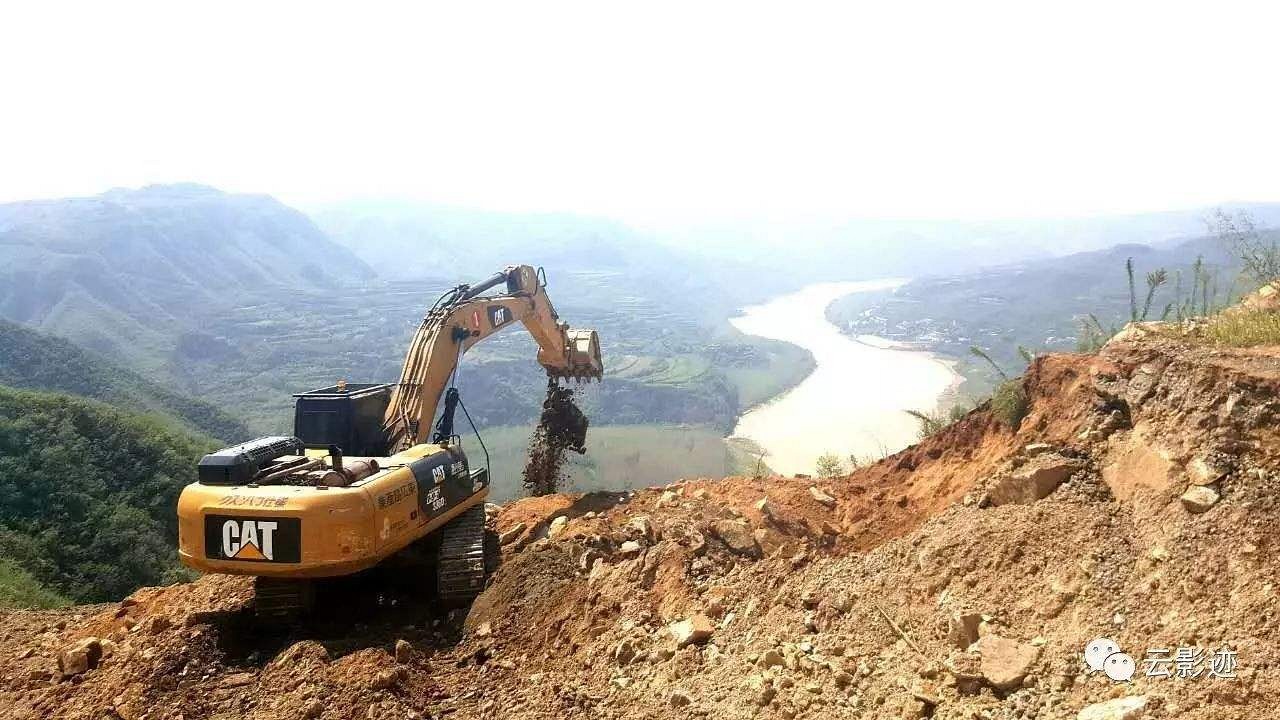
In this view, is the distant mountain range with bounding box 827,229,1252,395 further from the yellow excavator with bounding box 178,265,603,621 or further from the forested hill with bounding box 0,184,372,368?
the forested hill with bounding box 0,184,372,368

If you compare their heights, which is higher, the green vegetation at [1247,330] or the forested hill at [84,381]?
the green vegetation at [1247,330]

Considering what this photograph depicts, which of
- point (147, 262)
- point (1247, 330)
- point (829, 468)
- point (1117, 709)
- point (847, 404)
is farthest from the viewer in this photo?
point (147, 262)

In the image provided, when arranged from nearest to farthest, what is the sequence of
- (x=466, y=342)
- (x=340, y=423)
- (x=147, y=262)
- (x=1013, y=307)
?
(x=340, y=423), (x=466, y=342), (x=1013, y=307), (x=147, y=262)

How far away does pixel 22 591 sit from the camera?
46.5ft

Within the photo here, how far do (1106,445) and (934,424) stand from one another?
4446 mm

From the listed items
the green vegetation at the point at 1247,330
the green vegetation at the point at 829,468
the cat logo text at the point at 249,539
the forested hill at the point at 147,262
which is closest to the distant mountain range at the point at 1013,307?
the green vegetation at the point at 829,468

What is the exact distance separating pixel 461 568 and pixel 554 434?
448 cm

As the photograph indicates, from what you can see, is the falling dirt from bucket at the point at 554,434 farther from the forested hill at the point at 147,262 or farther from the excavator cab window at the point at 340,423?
Answer: the forested hill at the point at 147,262

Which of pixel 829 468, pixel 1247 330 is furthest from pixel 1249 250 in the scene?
pixel 829 468

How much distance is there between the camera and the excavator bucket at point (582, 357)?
12.4m

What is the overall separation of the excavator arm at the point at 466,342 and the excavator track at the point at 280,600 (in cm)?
225

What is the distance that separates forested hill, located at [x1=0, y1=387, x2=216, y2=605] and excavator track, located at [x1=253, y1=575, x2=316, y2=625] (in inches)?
391

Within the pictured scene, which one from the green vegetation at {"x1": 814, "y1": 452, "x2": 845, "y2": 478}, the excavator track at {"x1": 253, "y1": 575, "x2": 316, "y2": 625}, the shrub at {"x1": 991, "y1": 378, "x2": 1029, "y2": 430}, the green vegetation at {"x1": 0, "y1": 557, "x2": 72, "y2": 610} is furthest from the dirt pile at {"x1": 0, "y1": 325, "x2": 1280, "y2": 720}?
the green vegetation at {"x1": 0, "y1": 557, "x2": 72, "y2": 610}

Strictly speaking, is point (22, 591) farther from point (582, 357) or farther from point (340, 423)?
point (582, 357)
